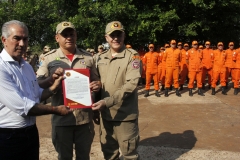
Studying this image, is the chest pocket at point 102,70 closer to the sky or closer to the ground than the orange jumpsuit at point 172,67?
closer to the sky

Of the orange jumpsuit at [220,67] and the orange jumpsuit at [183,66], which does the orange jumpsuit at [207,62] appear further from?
the orange jumpsuit at [183,66]

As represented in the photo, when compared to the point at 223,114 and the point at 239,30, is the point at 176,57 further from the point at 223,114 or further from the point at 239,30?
the point at 239,30

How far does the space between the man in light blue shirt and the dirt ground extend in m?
2.29

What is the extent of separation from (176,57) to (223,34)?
586cm

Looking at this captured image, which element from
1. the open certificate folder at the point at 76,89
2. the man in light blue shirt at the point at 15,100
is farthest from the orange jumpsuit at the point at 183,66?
the man in light blue shirt at the point at 15,100

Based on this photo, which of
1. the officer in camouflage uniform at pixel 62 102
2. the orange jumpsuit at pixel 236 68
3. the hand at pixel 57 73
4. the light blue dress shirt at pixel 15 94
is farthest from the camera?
the orange jumpsuit at pixel 236 68

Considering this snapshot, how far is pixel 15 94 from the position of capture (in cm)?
225

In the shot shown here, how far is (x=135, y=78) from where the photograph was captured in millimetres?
3285

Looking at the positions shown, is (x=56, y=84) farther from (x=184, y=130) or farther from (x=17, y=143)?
(x=184, y=130)

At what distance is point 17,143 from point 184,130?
14.0ft

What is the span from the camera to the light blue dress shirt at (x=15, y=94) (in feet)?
7.33

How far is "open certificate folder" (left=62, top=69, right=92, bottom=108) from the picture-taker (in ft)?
9.45

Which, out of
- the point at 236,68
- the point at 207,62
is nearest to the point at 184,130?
the point at 236,68

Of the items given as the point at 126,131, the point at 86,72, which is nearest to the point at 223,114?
the point at 126,131
